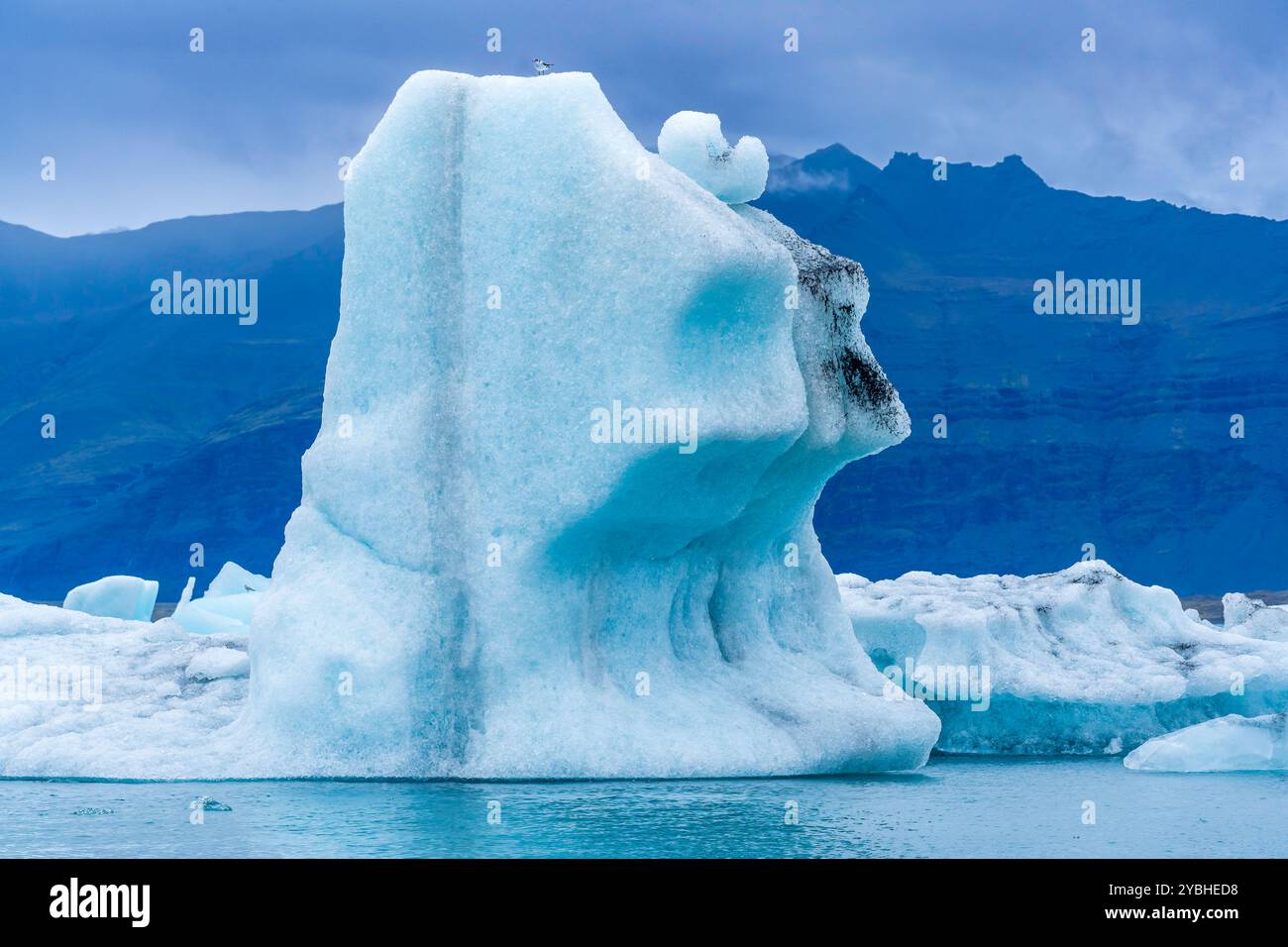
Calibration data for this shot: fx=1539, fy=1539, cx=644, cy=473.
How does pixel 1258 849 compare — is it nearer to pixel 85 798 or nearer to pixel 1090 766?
pixel 1090 766

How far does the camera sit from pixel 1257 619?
2033cm

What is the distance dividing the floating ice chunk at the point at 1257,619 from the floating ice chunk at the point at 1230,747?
18.4 feet

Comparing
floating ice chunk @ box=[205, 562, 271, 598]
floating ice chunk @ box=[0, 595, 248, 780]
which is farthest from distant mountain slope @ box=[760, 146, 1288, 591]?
floating ice chunk @ box=[0, 595, 248, 780]

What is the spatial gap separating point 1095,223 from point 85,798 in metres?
79.2

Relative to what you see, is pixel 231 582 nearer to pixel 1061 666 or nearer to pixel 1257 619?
pixel 1061 666

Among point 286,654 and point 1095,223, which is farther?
point 1095,223

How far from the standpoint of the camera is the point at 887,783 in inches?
515

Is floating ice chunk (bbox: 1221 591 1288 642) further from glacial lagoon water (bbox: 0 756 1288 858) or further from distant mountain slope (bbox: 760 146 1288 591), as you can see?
distant mountain slope (bbox: 760 146 1288 591)

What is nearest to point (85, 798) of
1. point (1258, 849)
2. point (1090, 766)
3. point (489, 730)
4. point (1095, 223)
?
point (489, 730)

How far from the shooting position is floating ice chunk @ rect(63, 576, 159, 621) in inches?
897

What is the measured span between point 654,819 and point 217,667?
253 inches

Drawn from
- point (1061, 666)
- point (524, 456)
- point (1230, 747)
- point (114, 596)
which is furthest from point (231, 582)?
point (1230, 747)

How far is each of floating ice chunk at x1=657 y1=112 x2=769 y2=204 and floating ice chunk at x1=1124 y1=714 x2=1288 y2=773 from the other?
6.60m

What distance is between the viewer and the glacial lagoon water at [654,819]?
9180 millimetres
